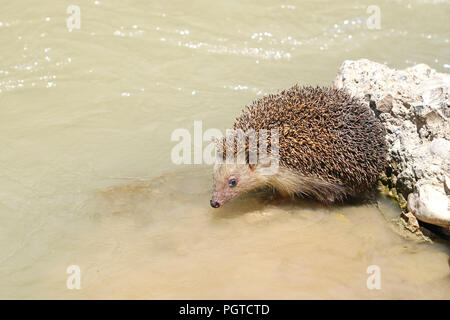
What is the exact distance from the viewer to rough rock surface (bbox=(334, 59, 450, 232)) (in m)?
5.82

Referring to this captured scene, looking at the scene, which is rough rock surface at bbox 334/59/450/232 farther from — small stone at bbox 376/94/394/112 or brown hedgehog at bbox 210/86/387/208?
brown hedgehog at bbox 210/86/387/208

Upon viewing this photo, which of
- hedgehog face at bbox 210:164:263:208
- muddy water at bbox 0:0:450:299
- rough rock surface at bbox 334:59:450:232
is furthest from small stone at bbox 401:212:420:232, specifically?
hedgehog face at bbox 210:164:263:208

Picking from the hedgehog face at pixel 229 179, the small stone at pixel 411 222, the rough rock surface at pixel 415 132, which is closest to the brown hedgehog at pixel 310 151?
the hedgehog face at pixel 229 179

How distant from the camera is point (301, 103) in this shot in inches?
254

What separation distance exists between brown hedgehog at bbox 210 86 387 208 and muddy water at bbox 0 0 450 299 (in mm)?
391

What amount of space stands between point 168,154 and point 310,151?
2.74 m

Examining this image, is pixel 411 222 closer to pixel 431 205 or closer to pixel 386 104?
pixel 431 205

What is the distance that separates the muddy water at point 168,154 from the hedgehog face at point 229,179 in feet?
0.99

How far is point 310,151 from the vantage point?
614cm

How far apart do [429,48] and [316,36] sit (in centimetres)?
264

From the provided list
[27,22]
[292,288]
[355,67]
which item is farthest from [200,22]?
[292,288]

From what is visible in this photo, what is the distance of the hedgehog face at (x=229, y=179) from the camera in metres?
6.32

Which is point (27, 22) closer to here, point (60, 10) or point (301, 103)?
point (60, 10)

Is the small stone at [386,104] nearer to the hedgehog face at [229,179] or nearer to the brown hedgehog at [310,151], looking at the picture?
the brown hedgehog at [310,151]
